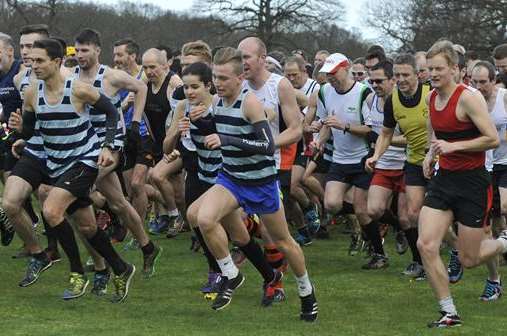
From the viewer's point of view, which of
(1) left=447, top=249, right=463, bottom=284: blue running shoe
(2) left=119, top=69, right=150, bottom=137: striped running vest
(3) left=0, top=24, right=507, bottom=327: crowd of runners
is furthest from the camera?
(2) left=119, top=69, right=150, bottom=137: striped running vest

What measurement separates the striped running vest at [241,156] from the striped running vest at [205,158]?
2.85ft

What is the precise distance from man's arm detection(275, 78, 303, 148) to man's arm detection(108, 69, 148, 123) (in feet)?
5.98

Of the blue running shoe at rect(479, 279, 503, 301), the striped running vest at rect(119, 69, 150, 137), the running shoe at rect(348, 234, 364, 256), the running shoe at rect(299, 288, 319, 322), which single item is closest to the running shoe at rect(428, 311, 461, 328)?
the running shoe at rect(299, 288, 319, 322)

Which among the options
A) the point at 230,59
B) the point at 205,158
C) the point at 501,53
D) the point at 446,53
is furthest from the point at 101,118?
the point at 501,53

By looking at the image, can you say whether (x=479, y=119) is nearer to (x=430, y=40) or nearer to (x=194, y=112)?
(x=194, y=112)

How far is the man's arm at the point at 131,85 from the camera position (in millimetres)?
9625

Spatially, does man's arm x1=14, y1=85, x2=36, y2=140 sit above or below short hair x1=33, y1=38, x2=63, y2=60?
below

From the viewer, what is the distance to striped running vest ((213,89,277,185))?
289 inches

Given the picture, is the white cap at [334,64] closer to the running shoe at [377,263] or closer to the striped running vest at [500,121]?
the striped running vest at [500,121]

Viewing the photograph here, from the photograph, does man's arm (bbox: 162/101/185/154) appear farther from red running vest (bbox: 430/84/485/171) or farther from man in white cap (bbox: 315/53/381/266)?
red running vest (bbox: 430/84/485/171)

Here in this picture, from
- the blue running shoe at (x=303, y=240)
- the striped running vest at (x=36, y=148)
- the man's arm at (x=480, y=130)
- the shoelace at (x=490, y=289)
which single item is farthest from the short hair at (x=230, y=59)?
the blue running shoe at (x=303, y=240)

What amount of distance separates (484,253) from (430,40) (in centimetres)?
3981

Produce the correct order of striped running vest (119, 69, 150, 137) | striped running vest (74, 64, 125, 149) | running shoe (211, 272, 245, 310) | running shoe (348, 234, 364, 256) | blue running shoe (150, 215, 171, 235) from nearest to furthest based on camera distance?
running shoe (211, 272, 245, 310) → striped running vest (74, 64, 125, 149) → running shoe (348, 234, 364, 256) → striped running vest (119, 69, 150, 137) → blue running shoe (150, 215, 171, 235)

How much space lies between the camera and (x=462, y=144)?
7.02 metres
